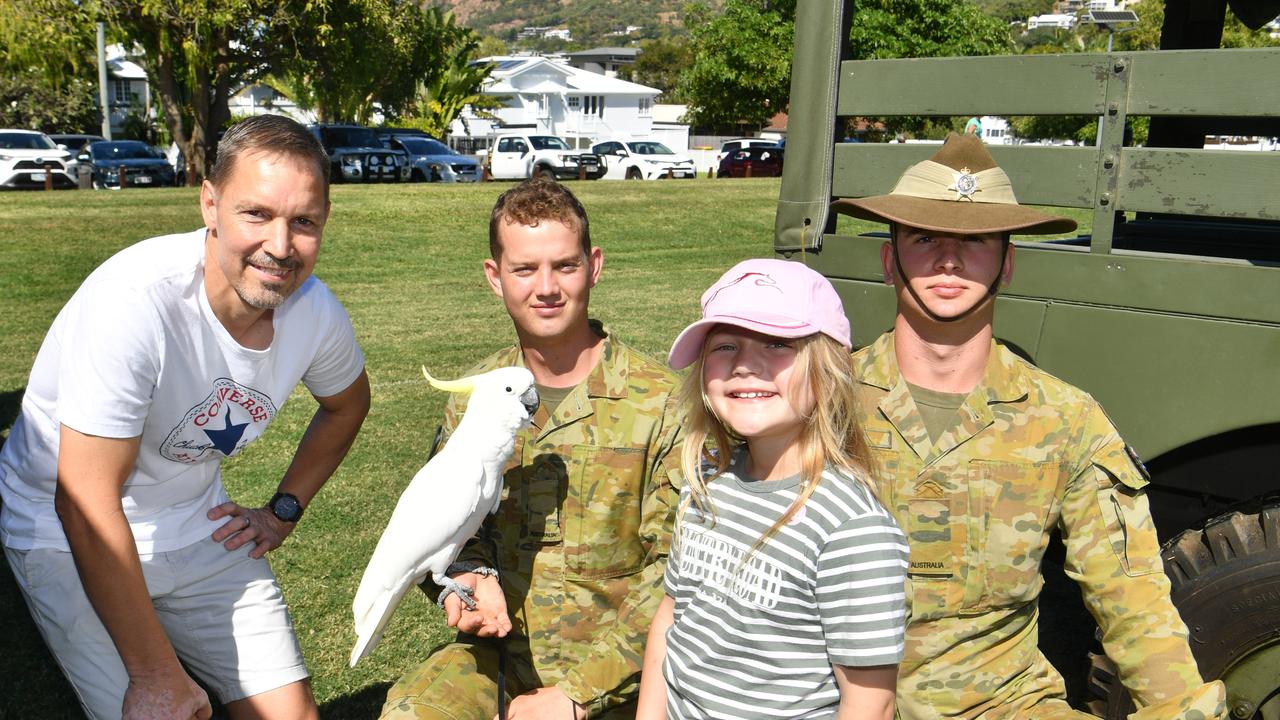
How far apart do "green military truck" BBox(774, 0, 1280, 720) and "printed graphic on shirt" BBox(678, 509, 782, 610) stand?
1.37 meters

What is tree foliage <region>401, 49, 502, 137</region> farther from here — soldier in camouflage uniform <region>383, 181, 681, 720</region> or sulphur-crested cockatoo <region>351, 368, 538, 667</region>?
sulphur-crested cockatoo <region>351, 368, 538, 667</region>

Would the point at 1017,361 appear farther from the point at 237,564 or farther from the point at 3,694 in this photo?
the point at 3,694

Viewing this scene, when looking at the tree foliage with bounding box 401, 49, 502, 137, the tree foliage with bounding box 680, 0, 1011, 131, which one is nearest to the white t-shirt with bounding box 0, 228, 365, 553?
the tree foliage with bounding box 680, 0, 1011, 131

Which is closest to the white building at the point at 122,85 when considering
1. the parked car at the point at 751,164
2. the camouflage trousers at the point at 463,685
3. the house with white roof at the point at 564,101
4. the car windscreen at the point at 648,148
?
the house with white roof at the point at 564,101

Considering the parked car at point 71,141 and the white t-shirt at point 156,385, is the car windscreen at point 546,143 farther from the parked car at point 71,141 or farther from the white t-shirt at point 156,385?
the white t-shirt at point 156,385

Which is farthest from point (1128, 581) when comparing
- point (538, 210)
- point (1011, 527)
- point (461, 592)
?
point (538, 210)

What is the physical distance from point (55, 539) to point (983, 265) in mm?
2575

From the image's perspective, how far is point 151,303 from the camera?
106 inches

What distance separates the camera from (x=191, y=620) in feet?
10.1

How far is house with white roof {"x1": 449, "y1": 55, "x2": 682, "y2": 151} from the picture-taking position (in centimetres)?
6956

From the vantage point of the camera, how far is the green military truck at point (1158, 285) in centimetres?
284

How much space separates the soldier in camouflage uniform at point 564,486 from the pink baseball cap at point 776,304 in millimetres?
709

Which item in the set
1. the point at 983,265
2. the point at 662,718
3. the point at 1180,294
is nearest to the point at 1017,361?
the point at 983,265

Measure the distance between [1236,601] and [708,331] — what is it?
66.1 inches
